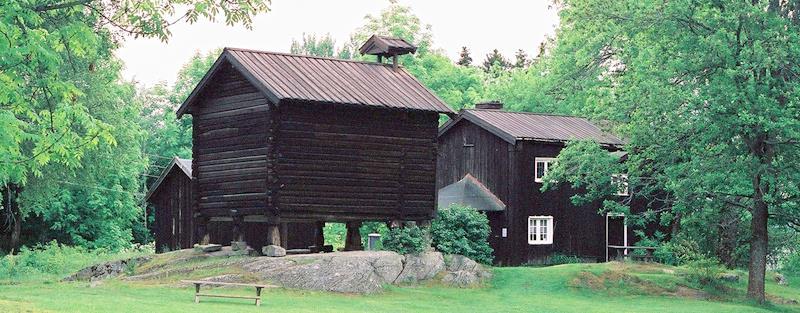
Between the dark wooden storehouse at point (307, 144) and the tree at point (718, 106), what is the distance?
23.0 ft

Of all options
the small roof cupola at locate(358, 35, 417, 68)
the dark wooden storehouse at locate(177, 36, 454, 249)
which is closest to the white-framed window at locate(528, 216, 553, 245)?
the dark wooden storehouse at locate(177, 36, 454, 249)

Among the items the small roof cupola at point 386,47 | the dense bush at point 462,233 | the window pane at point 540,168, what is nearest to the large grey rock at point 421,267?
the dense bush at point 462,233

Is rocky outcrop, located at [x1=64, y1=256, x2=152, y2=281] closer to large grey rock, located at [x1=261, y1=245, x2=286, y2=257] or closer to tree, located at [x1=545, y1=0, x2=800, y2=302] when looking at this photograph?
large grey rock, located at [x1=261, y1=245, x2=286, y2=257]

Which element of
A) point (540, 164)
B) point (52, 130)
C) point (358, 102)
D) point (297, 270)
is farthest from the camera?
point (540, 164)

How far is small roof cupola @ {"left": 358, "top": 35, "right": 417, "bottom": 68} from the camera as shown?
4425 cm

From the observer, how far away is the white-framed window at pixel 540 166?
51250 mm

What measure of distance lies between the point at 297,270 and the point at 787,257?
2709 centimetres

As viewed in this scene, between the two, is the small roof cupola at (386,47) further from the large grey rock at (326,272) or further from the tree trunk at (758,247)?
the tree trunk at (758,247)

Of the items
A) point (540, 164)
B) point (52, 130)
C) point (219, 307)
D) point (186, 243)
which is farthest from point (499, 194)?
point (52, 130)

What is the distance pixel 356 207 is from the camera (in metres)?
40.9

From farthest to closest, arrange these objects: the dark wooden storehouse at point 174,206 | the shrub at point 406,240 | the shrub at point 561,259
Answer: the dark wooden storehouse at point 174,206
the shrub at point 561,259
the shrub at point 406,240

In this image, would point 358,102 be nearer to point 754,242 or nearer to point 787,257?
point 754,242

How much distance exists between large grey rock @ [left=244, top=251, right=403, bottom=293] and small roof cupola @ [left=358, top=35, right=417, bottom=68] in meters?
9.07

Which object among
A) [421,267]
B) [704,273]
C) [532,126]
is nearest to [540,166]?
[532,126]
